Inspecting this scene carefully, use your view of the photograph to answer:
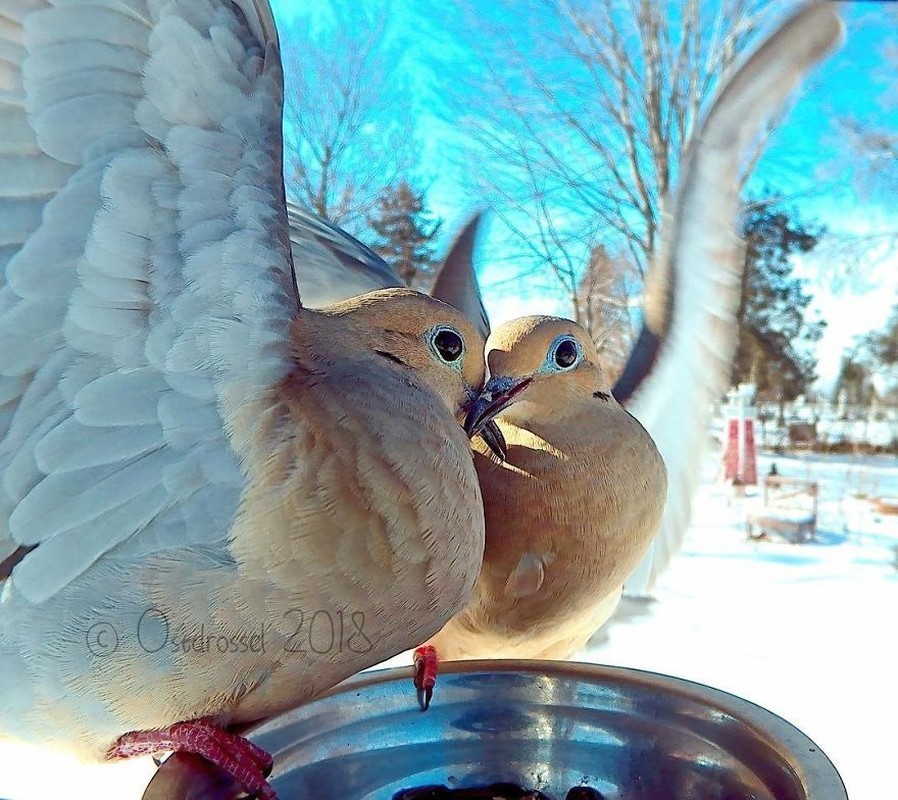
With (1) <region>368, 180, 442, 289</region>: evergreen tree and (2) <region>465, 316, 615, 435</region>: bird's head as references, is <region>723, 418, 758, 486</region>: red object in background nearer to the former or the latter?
(1) <region>368, 180, 442, 289</region>: evergreen tree

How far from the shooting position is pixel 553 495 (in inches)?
34.0

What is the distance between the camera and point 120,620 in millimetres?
611

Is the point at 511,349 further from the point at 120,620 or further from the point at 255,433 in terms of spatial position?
the point at 120,620

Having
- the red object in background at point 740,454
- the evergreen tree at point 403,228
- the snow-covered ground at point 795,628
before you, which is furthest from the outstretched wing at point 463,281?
the red object in background at point 740,454

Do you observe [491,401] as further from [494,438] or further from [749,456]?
[749,456]

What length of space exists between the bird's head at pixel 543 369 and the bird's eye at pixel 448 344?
0.06m

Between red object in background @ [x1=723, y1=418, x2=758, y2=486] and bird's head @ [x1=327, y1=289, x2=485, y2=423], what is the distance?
10.6 feet

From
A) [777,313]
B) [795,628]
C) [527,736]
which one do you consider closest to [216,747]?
[527,736]

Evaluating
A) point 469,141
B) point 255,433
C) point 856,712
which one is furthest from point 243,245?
point 469,141

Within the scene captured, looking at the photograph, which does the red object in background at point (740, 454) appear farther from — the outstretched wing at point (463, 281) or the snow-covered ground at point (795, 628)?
the outstretched wing at point (463, 281)

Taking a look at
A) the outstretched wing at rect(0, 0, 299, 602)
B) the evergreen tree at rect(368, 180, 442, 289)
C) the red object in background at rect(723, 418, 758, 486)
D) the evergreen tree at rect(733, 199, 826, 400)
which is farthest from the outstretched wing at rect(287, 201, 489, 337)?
the evergreen tree at rect(733, 199, 826, 400)

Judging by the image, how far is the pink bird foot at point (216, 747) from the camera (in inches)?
24.4

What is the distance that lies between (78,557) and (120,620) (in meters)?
0.06

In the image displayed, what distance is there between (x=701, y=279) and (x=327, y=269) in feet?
1.68
